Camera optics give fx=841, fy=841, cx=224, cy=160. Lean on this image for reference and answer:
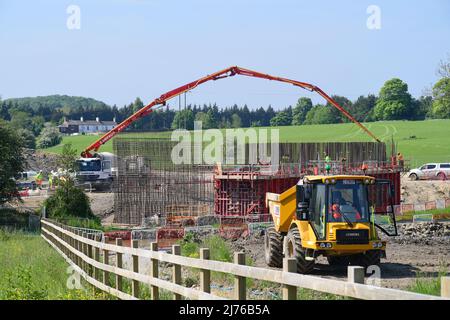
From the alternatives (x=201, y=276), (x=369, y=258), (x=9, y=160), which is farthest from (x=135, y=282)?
(x=9, y=160)

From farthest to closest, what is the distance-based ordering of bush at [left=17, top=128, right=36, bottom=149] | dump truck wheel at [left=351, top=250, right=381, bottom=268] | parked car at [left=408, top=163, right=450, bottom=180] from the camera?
parked car at [left=408, top=163, right=450, bottom=180], bush at [left=17, top=128, right=36, bottom=149], dump truck wheel at [left=351, top=250, right=381, bottom=268]

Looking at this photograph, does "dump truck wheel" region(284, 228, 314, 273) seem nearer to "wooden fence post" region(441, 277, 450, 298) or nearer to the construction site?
"wooden fence post" region(441, 277, 450, 298)

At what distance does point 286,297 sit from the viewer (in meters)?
6.80

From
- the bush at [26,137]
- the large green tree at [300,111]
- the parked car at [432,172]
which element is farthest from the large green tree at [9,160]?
the large green tree at [300,111]

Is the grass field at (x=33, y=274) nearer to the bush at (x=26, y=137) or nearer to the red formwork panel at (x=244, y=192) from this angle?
the bush at (x=26, y=137)

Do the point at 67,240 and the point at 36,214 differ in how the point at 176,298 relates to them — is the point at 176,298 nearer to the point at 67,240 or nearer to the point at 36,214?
the point at 67,240

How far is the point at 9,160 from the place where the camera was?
44.3m

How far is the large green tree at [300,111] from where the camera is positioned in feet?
590

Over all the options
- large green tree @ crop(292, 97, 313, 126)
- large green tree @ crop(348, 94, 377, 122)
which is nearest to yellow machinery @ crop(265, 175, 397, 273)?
large green tree @ crop(348, 94, 377, 122)

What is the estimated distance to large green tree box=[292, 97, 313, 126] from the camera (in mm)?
179750

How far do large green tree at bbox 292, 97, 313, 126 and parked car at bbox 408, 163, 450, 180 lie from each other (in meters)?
110

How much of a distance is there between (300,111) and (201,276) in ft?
588

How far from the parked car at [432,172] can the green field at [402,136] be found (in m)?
12.8

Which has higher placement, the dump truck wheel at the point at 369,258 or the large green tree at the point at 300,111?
the large green tree at the point at 300,111
